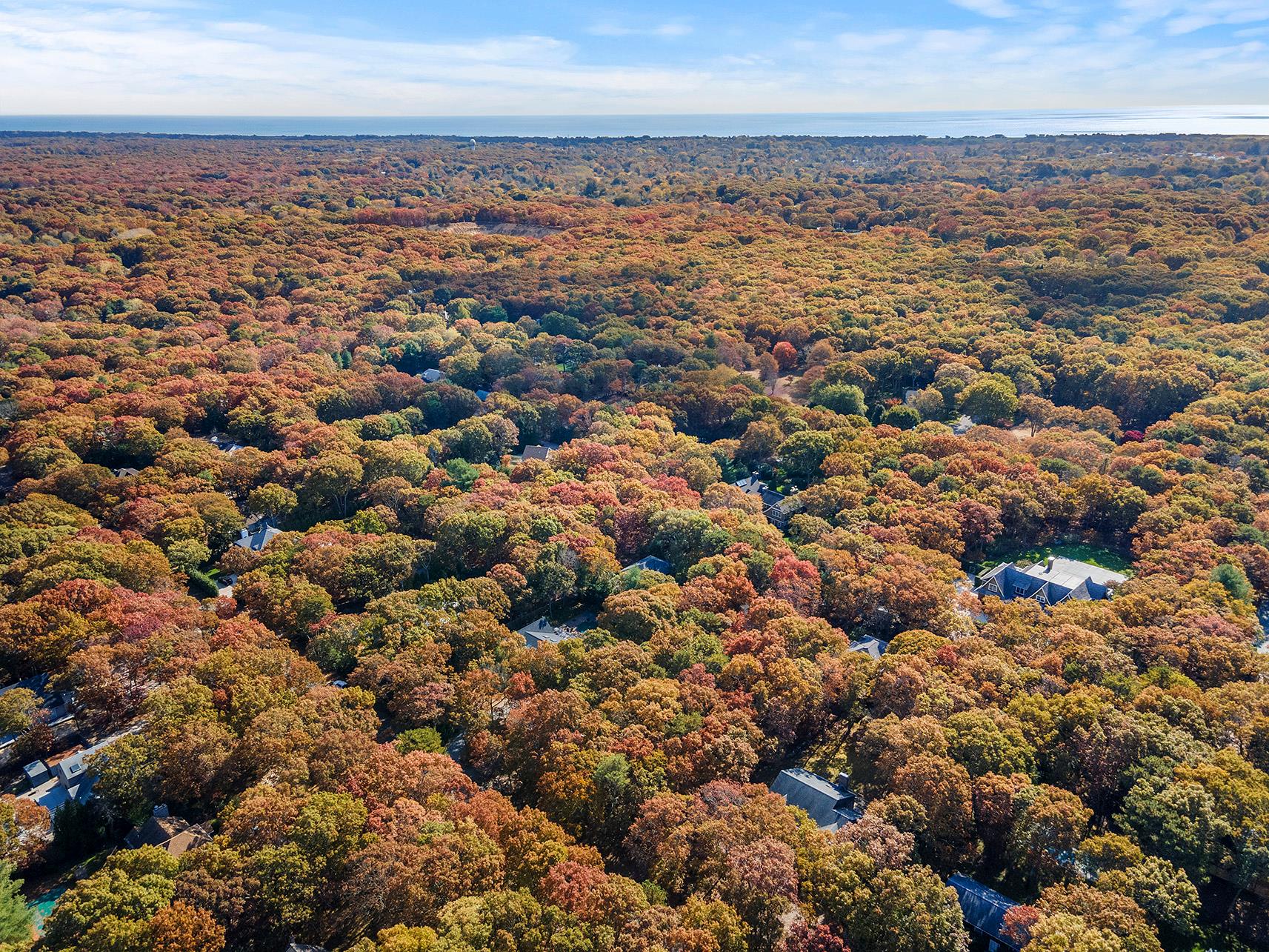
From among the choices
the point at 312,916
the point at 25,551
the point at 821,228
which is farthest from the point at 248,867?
the point at 821,228

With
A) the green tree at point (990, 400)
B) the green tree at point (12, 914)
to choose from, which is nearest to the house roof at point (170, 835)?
the green tree at point (12, 914)

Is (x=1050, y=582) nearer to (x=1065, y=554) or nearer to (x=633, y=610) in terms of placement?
(x=1065, y=554)

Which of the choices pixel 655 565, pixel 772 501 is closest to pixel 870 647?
pixel 655 565

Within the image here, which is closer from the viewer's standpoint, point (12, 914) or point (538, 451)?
point (12, 914)

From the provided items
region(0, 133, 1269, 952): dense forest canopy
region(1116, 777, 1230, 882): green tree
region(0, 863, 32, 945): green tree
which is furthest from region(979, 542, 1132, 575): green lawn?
region(0, 863, 32, 945): green tree

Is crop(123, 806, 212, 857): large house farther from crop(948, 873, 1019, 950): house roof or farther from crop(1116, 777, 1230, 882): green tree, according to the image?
crop(1116, 777, 1230, 882): green tree

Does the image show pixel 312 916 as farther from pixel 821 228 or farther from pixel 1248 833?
pixel 821 228

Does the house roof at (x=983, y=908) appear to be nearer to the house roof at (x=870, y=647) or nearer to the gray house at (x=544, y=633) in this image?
the house roof at (x=870, y=647)
